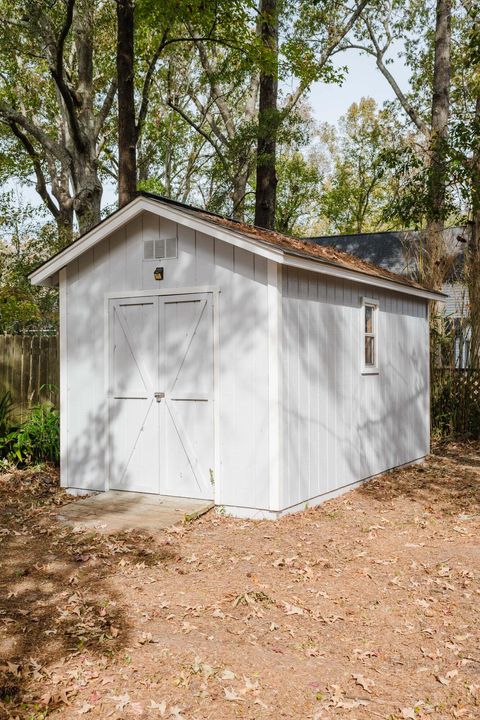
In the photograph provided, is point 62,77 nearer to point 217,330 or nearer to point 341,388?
point 217,330

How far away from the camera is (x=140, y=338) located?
766cm

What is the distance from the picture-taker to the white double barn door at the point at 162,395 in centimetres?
722

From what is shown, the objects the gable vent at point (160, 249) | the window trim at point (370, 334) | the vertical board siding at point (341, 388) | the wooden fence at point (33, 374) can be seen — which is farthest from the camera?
the wooden fence at point (33, 374)

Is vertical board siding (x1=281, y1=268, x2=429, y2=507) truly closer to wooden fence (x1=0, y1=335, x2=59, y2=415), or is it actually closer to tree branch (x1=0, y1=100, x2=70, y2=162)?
wooden fence (x1=0, y1=335, x2=59, y2=415)

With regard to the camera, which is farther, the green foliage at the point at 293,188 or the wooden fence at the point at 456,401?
the green foliage at the point at 293,188

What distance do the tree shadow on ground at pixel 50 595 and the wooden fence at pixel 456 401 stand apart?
7.82 meters

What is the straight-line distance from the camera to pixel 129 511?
277 inches

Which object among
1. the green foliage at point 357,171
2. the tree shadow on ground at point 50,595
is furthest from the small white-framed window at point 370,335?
the green foliage at point 357,171

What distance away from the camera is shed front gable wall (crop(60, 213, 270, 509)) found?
685 centimetres

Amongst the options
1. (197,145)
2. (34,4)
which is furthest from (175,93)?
(34,4)

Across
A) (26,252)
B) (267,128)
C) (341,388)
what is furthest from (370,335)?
(26,252)

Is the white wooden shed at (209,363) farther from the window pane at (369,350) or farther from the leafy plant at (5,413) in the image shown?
the leafy plant at (5,413)

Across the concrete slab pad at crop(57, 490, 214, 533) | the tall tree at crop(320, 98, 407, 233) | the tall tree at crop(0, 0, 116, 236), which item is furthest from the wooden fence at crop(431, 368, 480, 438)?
the tall tree at crop(320, 98, 407, 233)

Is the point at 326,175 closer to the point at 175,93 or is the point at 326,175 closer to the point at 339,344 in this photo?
the point at 175,93
